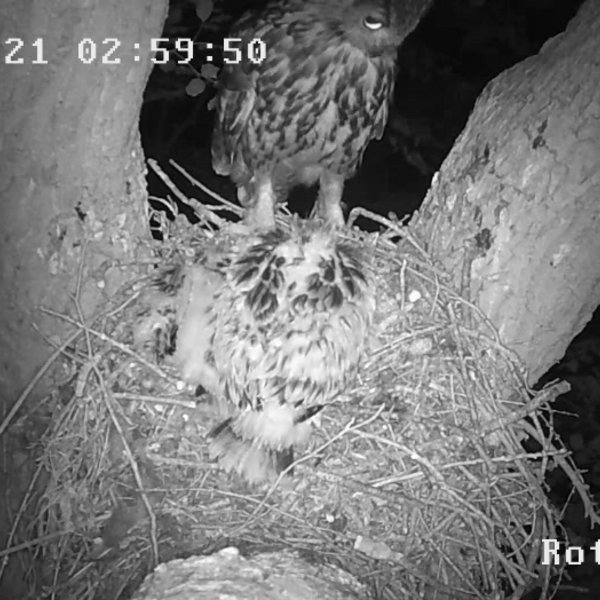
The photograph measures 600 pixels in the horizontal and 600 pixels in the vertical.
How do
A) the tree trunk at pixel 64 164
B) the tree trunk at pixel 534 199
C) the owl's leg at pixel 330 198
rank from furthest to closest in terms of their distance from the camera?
the owl's leg at pixel 330 198
the tree trunk at pixel 534 199
the tree trunk at pixel 64 164

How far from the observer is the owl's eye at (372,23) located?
2189mm

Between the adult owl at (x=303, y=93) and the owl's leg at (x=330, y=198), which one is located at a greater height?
the adult owl at (x=303, y=93)

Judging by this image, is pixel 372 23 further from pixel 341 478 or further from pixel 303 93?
pixel 341 478

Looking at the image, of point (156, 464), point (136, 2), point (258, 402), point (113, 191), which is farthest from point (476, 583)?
point (136, 2)

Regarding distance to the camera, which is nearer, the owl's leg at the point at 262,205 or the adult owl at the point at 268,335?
the adult owl at the point at 268,335

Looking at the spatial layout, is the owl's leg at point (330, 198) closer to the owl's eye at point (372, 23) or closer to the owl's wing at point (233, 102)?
the owl's wing at point (233, 102)

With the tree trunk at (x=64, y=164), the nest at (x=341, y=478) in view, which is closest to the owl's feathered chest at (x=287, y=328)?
the nest at (x=341, y=478)

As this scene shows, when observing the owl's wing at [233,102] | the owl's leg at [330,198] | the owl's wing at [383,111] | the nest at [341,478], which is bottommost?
the nest at [341,478]

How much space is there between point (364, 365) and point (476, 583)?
1.67 ft

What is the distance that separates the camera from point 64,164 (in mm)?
1775

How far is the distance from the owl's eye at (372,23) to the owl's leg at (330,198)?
1.67 feet

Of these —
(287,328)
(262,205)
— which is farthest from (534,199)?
(262,205)

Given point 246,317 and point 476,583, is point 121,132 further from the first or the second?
point 476,583

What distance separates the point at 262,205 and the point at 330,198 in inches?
9.1
